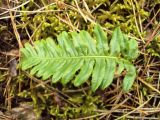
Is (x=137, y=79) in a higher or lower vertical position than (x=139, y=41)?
lower

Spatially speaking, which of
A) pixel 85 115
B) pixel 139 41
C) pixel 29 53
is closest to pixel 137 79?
pixel 139 41

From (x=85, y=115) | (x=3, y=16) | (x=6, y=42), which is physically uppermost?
(x=3, y=16)

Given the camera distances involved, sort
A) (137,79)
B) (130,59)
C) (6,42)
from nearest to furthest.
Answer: (130,59), (137,79), (6,42)

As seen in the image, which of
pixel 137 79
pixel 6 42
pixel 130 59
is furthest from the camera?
pixel 6 42

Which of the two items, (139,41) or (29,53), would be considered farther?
(139,41)

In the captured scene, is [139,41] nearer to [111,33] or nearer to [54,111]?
[111,33]

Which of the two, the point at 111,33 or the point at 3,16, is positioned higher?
the point at 3,16

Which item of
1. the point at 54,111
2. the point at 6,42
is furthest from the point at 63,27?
the point at 54,111

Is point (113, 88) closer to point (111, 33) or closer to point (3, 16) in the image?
point (111, 33)

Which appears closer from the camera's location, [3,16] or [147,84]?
[147,84]
